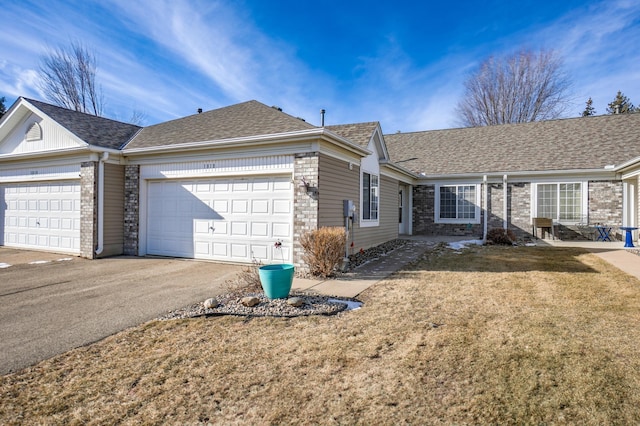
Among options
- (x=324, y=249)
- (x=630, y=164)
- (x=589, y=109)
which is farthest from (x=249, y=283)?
(x=589, y=109)

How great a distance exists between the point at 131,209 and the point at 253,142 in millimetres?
4770

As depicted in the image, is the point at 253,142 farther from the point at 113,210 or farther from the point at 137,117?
the point at 137,117

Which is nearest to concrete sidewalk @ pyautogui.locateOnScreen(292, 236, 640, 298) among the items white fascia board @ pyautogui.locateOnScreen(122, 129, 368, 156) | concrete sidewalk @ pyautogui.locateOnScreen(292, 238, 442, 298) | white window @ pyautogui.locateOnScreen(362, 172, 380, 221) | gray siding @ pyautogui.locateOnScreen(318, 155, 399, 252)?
concrete sidewalk @ pyautogui.locateOnScreen(292, 238, 442, 298)

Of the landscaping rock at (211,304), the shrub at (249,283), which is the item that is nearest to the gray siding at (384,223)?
the shrub at (249,283)

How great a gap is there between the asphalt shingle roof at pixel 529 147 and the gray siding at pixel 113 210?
40.2 ft

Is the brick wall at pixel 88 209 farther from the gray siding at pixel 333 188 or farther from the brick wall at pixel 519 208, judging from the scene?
the brick wall at pixel 519 208

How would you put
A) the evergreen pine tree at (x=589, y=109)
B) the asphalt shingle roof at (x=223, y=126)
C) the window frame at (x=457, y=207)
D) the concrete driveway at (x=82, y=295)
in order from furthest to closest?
the evergreen pine tree at (x=589, y=109), the window frame at (x=457, y=207), the asphalt shingle roof at (x=223, y=126), the concrete driveway at (x=82, y=295)

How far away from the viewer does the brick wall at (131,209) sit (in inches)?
411

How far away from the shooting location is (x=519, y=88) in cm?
2720

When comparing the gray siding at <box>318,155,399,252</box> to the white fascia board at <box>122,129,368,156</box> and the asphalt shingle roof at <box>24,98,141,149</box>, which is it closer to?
the white fascia board at <box>122,129,368,156</box>

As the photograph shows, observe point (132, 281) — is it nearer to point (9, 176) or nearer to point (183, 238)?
point (183, 238)

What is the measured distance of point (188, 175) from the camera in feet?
31.9

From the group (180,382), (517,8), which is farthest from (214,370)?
(517,8)

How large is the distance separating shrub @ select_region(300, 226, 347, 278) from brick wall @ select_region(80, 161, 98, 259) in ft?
21.1
